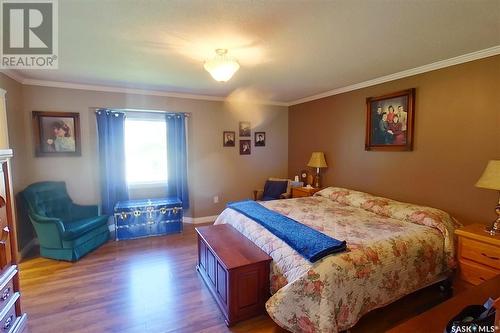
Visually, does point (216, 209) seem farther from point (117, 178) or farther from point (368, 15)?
point (368, 15)

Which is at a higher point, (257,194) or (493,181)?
(493,181)

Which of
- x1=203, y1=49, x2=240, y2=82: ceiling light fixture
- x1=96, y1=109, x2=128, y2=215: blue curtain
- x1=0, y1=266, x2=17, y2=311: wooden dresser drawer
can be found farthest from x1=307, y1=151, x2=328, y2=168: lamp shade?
x1=0, y1=266, x2=17, y2=311: wooden dresser drawer

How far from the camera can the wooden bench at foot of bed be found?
2012mm

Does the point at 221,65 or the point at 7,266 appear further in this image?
the point at 221,65

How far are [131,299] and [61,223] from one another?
1476mm

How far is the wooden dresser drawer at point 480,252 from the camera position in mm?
2035

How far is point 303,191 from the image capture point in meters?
4.27

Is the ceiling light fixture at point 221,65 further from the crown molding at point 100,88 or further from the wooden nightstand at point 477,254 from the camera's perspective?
the wooden nightstand at point 477,254

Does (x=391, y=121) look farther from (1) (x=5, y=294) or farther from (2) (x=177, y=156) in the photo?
(1) (x=5, y=294)

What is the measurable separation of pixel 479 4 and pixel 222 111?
3.68 meters

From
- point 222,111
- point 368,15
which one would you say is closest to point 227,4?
point 368,15

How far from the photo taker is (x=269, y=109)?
5145 mm

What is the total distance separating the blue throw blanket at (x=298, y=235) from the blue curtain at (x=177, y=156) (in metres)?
1.79

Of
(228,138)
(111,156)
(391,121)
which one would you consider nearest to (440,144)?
(391,121)
